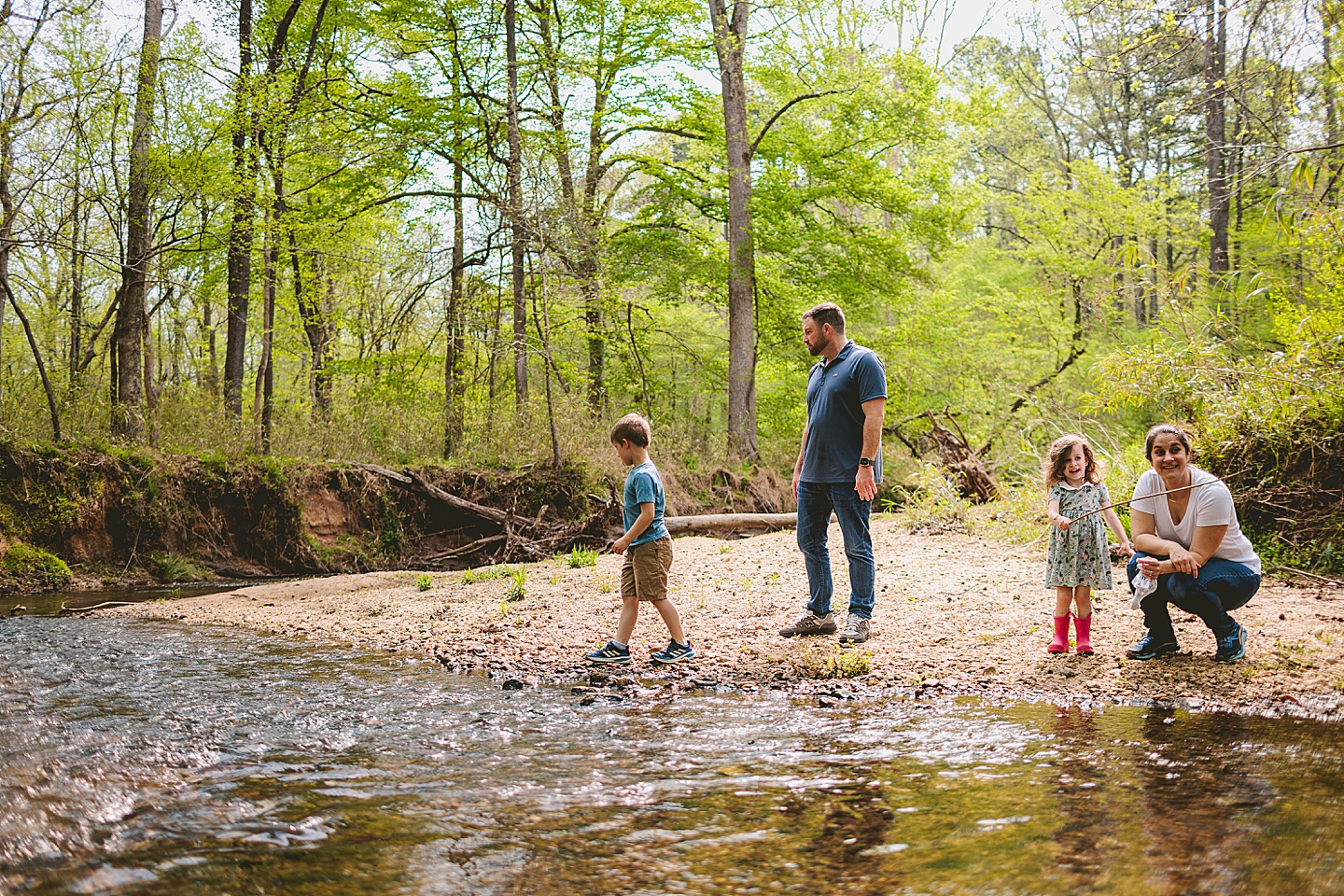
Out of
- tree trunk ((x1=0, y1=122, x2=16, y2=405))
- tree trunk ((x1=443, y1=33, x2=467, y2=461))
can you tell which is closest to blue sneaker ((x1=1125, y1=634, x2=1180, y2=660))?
tree trunk ((x1=443, y1=33, x2=467, y2=461))

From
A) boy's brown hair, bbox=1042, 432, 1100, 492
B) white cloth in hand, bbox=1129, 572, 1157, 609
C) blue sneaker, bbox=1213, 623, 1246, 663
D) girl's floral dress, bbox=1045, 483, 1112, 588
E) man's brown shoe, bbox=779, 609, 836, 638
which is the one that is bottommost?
man's brown shoe, bbox=779, 609, 836, 638

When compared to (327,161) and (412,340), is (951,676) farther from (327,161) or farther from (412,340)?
(412,340)

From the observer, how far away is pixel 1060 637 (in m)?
5.23

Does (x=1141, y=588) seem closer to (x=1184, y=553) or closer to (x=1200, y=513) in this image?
(x=1184, y=553)

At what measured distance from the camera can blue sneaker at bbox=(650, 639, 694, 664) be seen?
17.7 ft

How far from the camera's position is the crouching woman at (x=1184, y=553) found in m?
4.63

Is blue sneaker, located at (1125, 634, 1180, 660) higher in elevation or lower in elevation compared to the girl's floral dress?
lower

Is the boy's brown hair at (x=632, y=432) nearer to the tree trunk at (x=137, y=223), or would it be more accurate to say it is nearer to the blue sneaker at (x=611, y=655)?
the blue sneaker at (x=611, y=655)

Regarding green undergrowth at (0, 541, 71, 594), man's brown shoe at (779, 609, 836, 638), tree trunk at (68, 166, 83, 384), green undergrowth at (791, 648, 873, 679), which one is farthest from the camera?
tree trunk at (68, 166, 83, 384)

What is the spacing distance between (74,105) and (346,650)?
35.2ft

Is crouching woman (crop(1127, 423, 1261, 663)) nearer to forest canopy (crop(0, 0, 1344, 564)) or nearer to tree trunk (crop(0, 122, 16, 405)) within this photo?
forest canopy (crop(0, 0, 1344, 564))

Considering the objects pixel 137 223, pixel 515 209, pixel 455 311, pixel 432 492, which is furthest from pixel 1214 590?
pixel 137 223

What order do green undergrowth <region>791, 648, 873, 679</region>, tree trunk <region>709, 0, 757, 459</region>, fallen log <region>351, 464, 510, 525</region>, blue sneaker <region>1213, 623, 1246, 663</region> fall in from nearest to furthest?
blue sneaker <region>1213, 623, 1246, 663</region>
green undergrowth <region>791, 648, 873, 679</region>
fallen log <region>351, 464, 510, 525</region>
tree trunk <region>709, 0, 757, 459</region>

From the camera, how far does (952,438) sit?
13023 mm
